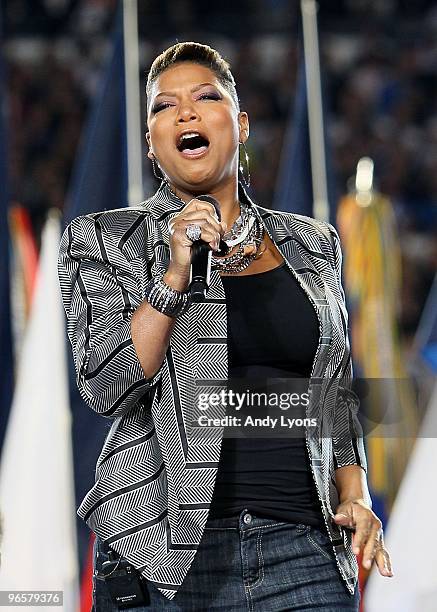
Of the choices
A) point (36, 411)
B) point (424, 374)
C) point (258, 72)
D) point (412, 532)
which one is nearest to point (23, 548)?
point (36, 411)

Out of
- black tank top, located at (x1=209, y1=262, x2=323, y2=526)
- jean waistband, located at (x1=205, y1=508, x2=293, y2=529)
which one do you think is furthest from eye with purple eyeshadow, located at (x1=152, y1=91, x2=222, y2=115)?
jean waistband, located at (x1=205, y1=508, x2=293, y2=529)

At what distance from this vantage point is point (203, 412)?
141 cm

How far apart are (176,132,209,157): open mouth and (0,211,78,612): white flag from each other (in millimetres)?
1428

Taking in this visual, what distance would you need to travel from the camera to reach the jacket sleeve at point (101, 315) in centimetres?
136

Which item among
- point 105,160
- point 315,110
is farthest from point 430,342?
point 105,160

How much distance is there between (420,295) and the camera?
214 inches

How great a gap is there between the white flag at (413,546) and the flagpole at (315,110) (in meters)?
0.75

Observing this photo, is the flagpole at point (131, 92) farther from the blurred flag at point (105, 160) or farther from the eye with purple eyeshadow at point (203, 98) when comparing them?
the eye with purple eyeshadow at point (203, 98)

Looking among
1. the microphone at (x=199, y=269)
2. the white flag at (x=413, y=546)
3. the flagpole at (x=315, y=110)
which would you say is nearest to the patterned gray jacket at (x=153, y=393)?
the microphone at (x=199, y=269)

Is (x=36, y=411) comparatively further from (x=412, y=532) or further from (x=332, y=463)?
(x=332, y=463)

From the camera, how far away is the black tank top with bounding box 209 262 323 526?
1.42 metres

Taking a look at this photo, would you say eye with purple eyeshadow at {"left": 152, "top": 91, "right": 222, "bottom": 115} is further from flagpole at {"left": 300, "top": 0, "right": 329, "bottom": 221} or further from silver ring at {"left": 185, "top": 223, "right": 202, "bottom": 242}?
flagpole at {"left": 300, "top": 0, "right": 329, "bottom": 221}

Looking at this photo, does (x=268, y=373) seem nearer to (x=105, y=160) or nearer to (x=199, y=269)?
(x=199, y=269)

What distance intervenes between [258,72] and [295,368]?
4869 millimetres
